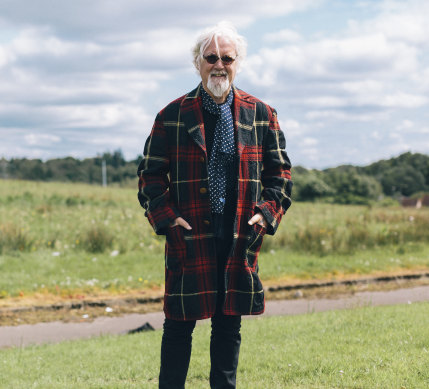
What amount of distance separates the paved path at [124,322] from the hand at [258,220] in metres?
4.21

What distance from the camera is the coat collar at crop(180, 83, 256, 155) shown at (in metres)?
3.13

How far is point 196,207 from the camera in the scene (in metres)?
3.11

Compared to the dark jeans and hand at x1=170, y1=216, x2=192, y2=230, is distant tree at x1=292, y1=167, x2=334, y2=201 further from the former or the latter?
hand at x1=170, y1=216, x2=192, y2=230

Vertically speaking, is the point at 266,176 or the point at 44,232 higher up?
the point at 266,176

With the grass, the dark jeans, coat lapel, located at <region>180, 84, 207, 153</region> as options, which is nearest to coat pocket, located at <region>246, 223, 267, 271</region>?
the dark jeans

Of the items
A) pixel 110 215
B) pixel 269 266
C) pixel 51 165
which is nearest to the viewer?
pixel 269 266

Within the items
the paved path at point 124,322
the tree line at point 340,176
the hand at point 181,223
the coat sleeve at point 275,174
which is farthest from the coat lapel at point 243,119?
the tree line at point 340,176

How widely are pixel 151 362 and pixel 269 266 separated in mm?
5415

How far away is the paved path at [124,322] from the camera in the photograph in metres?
6.79

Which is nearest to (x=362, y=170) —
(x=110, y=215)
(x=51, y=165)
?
(x=51, y=165)

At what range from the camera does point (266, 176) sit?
11.1ft

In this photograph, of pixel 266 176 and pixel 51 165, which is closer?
pixel 266 176

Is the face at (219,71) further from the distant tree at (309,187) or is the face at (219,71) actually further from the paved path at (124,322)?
the distant tree at (309,187)

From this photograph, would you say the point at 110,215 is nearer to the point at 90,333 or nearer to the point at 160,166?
the point at 90,333
